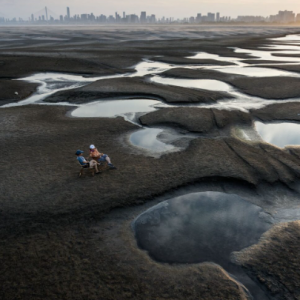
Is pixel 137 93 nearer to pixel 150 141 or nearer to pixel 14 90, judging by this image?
pixel 150 141

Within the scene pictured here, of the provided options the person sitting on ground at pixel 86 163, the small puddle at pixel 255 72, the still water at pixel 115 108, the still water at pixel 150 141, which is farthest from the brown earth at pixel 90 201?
the small puddle at pixel 255 72

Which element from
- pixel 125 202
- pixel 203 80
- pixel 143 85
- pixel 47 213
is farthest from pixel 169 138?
pixel 203 80

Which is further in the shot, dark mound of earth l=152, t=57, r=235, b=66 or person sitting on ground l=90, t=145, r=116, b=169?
dark mound of earth l=152, t=57, r=235, b=66

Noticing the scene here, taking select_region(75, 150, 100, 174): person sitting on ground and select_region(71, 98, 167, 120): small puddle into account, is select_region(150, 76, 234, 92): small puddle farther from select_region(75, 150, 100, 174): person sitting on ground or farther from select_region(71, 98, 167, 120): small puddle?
select_region(75, 150, 100, 174): person sitting on ground

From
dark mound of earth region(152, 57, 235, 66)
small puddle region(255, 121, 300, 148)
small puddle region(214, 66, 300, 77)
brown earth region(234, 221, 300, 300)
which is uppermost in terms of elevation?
dark mound of earth region(152, 57, 235, 66)

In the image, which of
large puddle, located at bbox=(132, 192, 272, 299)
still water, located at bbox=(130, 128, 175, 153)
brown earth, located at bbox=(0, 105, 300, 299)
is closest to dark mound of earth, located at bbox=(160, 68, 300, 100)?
brown earth, located at bbox=(0, 105, 300, 299)

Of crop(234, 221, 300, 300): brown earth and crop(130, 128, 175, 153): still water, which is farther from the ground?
crop(130, 128, 175, 153): still water

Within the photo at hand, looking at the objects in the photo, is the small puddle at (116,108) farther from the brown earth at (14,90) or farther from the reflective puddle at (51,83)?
the brown earth at (14,90)
